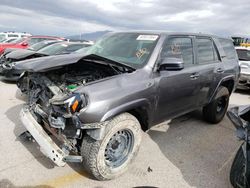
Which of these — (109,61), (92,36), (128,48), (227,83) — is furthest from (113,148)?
(92,36)

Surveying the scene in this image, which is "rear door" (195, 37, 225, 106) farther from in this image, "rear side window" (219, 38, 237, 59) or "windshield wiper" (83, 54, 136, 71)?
"windshield wiper" (83, 54, 136, 71)

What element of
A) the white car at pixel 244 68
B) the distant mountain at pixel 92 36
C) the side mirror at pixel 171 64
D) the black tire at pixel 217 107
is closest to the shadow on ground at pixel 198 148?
the black tire at pixel 217 107

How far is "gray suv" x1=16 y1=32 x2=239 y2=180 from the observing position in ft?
8.92

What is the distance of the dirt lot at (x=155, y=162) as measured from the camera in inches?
119

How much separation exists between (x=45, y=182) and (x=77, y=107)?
108 cm

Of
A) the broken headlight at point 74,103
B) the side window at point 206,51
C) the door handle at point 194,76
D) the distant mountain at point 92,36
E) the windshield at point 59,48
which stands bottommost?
the broken headlight at point 74,103

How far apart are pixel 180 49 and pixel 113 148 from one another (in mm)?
1972

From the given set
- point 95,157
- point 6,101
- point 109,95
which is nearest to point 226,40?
point 109,95

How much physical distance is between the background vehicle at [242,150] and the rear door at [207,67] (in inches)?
62.6

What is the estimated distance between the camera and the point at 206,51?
4660mm

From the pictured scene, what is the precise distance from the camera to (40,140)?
9.43 ft

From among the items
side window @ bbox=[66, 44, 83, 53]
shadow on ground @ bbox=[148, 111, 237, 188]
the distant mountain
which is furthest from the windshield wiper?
side window @ bbox=[66, 44, 83, 53]

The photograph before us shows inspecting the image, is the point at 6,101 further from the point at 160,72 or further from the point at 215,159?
the point at 215,159

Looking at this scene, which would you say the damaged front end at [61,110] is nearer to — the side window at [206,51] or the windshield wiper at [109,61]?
the windshield wiper at [109,61]
